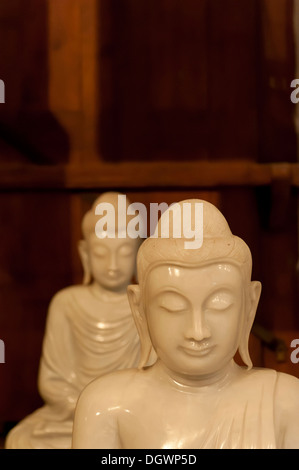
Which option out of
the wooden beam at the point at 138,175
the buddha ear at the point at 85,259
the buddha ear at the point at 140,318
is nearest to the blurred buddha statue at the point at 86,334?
the buddha ear at the point at 85,259

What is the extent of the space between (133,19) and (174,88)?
210mm

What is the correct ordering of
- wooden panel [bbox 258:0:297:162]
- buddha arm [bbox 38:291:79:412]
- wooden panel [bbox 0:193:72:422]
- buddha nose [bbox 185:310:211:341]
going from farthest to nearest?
wooden panel [bbox 0:193:72:422] < buddha arm [bbox 38:291:79:412] < wooden panel [bbox 258:0:297:162] < buddha nose [bbox 185:310:211:341]

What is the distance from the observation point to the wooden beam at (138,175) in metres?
2.35

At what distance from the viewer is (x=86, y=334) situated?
2.36m

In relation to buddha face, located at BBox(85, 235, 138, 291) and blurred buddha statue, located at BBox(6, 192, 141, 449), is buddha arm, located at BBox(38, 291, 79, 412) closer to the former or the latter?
blurred buddha statue, located at BBox(6, 192, 141, 449)

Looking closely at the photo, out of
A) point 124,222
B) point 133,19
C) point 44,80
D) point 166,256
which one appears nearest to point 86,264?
point 124,222

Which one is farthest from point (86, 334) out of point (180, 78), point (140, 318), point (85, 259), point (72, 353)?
point (140, 318)

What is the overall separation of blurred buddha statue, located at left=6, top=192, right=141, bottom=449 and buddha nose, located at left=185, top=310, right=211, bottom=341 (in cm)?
100

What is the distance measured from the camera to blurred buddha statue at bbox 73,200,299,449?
1.27m

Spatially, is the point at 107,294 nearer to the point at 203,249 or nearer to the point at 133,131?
the point at 133,131

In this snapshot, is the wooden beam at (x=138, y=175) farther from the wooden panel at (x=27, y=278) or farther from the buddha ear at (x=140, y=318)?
the buddha ear at (x=140, y=318)

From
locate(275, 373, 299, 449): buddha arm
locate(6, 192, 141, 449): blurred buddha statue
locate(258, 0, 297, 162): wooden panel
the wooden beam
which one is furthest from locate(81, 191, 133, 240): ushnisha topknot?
locate(275, 373, 299, 449): buddha arm
